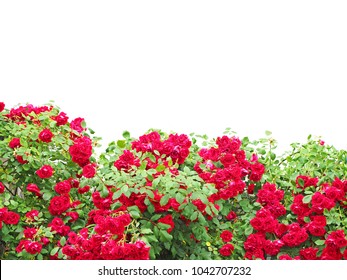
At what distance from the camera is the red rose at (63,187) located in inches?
180

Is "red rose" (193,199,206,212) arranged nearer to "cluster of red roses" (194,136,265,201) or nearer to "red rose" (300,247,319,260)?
"cluster of red roses" (194,136,265,201)

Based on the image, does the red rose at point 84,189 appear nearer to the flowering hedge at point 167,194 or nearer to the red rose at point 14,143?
the flowering hedge at point 167,194

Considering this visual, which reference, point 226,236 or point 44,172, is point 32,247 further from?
point 226,236

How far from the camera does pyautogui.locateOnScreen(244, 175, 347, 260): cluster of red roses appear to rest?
14.4ft

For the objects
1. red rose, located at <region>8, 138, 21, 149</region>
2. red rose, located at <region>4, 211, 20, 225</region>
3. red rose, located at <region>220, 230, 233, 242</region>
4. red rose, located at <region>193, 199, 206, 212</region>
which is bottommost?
red rose, located at <region>220, 230, 233, 242</region>

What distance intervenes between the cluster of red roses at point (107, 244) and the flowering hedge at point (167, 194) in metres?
0.01

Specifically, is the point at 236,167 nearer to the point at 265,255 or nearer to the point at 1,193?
the point at 265,255

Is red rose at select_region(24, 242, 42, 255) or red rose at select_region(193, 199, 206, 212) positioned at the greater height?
red rose at select_region(193, 199, 206, 212)

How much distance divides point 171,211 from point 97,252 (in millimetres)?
508

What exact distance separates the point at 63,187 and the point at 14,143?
436mm

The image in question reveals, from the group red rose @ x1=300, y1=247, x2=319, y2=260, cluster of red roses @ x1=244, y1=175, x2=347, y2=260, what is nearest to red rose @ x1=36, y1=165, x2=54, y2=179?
cluster of red roses @ x1=244, y1=175, x2=347, y2=260

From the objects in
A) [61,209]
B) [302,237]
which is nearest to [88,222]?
[61,209]

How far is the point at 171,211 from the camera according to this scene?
4148mm

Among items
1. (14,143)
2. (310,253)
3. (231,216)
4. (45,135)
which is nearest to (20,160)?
(14,143)
